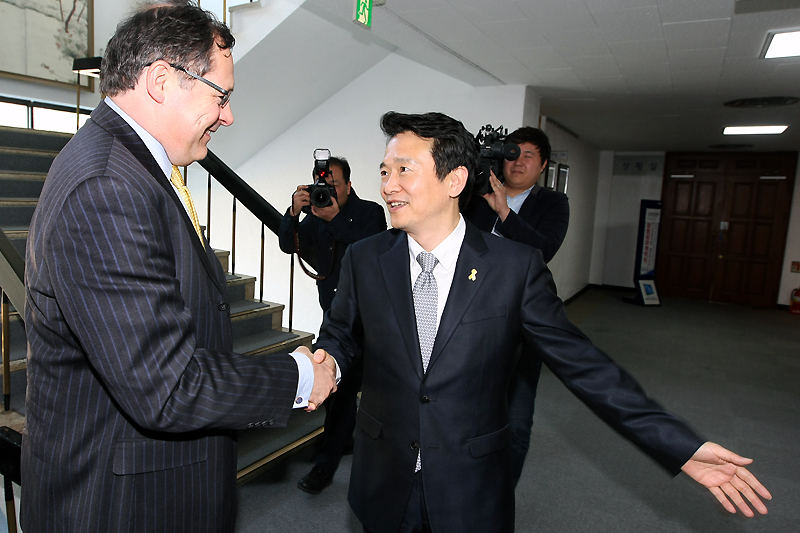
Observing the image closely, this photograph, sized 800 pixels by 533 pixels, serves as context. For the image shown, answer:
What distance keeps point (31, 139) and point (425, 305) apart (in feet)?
13.2

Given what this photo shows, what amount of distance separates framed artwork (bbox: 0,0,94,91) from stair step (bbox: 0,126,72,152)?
147cm

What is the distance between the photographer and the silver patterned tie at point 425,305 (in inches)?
53.6

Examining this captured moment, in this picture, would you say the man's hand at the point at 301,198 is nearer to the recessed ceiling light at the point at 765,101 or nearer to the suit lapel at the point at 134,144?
the suit lapel at the point at 134,144

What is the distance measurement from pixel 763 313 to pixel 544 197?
877cm

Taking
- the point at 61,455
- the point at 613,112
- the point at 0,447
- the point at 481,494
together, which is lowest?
the point at 0,447

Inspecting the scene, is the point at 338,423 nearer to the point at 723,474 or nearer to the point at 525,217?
the point at 525,217

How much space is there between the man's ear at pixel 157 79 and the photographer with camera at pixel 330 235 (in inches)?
70.0

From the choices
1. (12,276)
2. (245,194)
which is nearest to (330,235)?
(245,194)

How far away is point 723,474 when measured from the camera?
1.13 metres

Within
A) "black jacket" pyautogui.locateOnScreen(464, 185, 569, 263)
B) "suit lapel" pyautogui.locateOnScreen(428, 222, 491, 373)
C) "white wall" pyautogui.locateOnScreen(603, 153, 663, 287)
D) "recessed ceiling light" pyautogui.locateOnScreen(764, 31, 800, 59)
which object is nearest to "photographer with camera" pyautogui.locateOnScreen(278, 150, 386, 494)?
"black jacket" pyautogui.locateOnScreen(464, 185, 569, 263)

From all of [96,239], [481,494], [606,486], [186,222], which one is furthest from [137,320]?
[606,486]

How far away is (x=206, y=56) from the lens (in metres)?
1.03

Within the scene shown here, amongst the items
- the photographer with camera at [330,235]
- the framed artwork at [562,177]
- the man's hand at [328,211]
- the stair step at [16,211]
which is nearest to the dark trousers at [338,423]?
the photographer with camera at [330,235]

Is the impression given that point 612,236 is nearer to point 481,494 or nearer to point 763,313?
point 763,313
